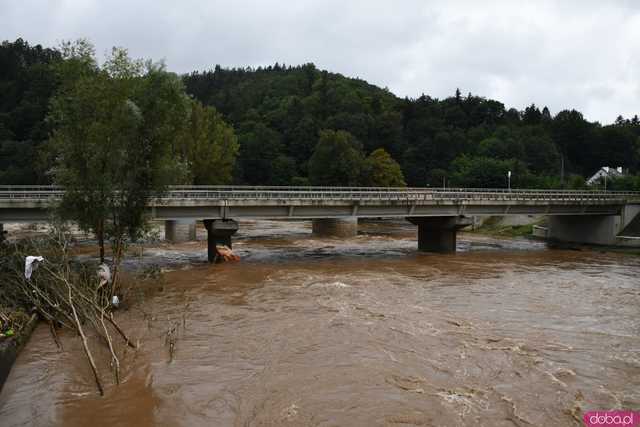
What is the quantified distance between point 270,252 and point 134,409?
100 feet

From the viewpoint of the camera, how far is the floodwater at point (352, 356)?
12844 mm

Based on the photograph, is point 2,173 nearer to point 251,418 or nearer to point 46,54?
point 46,54

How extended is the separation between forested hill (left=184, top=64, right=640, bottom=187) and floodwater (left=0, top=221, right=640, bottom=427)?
7619cm

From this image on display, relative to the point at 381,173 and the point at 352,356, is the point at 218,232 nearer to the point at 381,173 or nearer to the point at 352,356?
the point at 352,356

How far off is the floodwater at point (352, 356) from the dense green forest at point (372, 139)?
64517 millimetres

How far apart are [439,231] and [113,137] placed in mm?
29245

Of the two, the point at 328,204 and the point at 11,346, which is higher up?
the point at 328,204

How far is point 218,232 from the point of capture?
1435 inches

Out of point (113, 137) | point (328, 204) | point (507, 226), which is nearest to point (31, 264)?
point (113, 137)

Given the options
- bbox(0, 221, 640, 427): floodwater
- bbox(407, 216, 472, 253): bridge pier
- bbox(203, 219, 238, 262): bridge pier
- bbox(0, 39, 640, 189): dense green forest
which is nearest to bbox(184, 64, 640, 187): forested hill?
bbox(0, 39, 640, 189): dense green forest

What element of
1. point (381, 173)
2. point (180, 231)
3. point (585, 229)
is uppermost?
point (381, 173)

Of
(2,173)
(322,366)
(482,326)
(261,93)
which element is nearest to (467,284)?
(482,326)

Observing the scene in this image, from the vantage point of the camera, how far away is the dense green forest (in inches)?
3733

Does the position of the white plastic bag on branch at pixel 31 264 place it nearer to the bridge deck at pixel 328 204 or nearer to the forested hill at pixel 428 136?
the bridge deck at pixel 328 204
